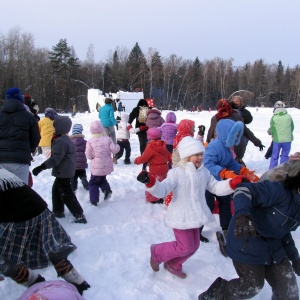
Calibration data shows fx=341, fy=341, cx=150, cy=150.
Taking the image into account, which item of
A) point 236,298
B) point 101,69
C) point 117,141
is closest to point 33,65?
point 101,69

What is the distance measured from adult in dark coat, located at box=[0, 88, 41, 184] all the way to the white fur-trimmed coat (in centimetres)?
170

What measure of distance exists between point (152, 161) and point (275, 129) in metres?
3.52

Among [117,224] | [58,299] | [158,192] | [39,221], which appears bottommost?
[117,224]

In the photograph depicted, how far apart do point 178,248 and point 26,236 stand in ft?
4.51

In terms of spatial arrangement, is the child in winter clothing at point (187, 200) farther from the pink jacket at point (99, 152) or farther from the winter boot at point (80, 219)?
the pink jacket at point (99, 152)

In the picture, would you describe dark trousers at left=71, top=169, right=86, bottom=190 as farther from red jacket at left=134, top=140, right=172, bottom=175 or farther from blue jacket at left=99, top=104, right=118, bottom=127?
blue jacket at left=99, top=104, right=118, bottom=127

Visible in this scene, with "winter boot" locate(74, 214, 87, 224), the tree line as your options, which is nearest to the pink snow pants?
"winter boot" locate(74, 214, 87, 224)

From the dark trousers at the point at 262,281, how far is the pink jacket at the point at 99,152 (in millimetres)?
3098

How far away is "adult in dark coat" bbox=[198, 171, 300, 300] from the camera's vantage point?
2559 mm

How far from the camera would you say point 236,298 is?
8.90ft

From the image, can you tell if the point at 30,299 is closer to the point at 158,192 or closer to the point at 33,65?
the point at 158,192

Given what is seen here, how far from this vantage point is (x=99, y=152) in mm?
5414

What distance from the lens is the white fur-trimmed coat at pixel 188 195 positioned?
3166 millimetres

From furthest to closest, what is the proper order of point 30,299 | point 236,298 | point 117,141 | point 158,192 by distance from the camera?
point 117,141, point 158,192, point 236,298, point 30,299
